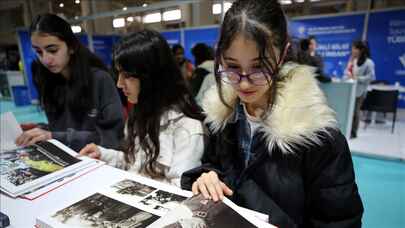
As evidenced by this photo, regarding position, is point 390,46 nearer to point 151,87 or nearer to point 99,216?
point 151,87

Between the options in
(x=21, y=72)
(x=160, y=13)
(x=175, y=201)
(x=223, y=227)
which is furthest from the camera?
(x=21, y=72)

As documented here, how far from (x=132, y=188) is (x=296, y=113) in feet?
1.59

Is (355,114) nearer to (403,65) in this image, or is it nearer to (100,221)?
(403,65)

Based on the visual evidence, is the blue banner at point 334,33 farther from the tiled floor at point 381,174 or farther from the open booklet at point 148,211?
the open booklet at point 148,211

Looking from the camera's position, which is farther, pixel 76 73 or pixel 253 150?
pixel 76 73

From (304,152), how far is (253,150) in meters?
0.14

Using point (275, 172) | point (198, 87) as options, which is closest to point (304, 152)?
point (275, 172)

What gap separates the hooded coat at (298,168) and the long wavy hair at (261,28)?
3.6 inches

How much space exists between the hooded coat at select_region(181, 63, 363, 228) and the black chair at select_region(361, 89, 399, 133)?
135cm

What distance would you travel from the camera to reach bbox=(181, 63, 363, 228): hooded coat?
61 cm

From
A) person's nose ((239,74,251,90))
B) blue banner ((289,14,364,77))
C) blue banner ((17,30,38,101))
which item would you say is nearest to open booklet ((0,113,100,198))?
person's nose ((239,74,251,90))

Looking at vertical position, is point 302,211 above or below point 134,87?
below

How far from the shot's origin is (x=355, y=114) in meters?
2.67

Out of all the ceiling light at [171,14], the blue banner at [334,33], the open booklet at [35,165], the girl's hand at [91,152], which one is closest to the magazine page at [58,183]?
the open booklet at [35,165]
